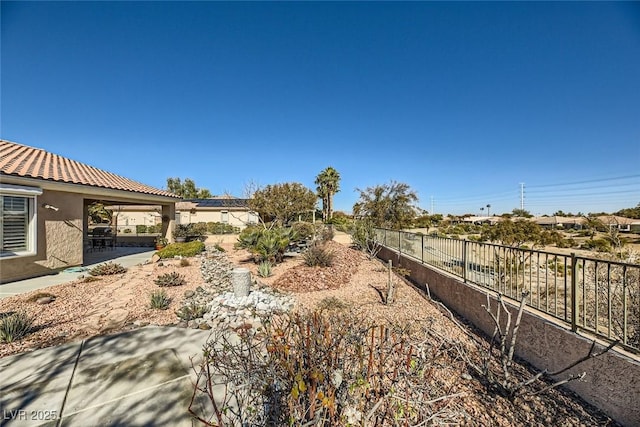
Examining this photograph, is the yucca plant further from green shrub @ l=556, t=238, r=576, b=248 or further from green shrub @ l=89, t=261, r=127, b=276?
green shrub @ l=556, t=238, r=576, b=248

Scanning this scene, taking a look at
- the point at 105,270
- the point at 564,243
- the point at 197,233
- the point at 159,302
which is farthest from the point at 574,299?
the point at 197,233

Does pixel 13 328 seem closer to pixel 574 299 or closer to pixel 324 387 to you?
pixel 324 387

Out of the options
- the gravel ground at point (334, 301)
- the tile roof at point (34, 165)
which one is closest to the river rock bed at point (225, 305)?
the gravel ground at point (334, 301)

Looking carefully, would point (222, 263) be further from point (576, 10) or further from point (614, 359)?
point (576, 10)

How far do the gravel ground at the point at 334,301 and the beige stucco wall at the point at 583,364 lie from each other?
0.16 m

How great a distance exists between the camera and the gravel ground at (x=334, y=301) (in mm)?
2879

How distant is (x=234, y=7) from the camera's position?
426 inches

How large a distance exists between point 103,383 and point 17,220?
905 centimetres

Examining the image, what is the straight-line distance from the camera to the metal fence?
3.33 m

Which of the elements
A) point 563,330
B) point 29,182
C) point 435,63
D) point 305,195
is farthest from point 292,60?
point 563,330

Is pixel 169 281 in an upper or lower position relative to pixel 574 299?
lower

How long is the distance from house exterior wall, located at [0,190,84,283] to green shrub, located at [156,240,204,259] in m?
3.24

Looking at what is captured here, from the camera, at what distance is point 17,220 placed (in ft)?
27.6

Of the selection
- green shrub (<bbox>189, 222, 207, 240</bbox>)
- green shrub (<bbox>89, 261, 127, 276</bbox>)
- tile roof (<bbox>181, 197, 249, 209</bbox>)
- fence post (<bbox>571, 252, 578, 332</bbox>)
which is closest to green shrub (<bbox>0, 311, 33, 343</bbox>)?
green shrub (<bbox>89, 261, 127, 276</bbox>)
